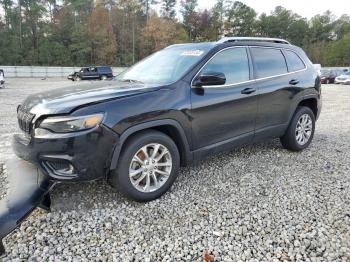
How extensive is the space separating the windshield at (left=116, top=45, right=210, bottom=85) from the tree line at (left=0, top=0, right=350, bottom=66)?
43330 millimetres

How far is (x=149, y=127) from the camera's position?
10.3 feet

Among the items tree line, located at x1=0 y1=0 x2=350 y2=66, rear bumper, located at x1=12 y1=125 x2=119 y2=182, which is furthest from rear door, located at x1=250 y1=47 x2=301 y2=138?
tree line, located at x1=0 y1=0 x2=350 y2=66

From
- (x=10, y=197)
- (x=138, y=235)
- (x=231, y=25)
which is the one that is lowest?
(x=138, y=235)

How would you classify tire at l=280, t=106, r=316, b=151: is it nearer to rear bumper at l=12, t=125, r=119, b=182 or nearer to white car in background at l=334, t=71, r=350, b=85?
rear bumper at l=12, t=125, r=119, b=182

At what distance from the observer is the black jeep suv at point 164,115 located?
2.79 metres

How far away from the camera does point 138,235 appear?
272 centimetres

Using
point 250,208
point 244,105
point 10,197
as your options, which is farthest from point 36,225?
point 244,105

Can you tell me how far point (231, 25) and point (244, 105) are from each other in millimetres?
71842

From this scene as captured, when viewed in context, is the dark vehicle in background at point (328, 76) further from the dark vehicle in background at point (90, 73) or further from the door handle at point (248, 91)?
the door handle at point (248, 91)

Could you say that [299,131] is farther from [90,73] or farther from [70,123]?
[90,73]

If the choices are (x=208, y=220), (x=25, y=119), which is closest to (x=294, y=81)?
(x=208, y=220)

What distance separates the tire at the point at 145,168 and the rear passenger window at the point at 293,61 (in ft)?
8.79

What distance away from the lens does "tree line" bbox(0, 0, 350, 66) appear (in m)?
51.6

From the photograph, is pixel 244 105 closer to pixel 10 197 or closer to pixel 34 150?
pixel 34 150
